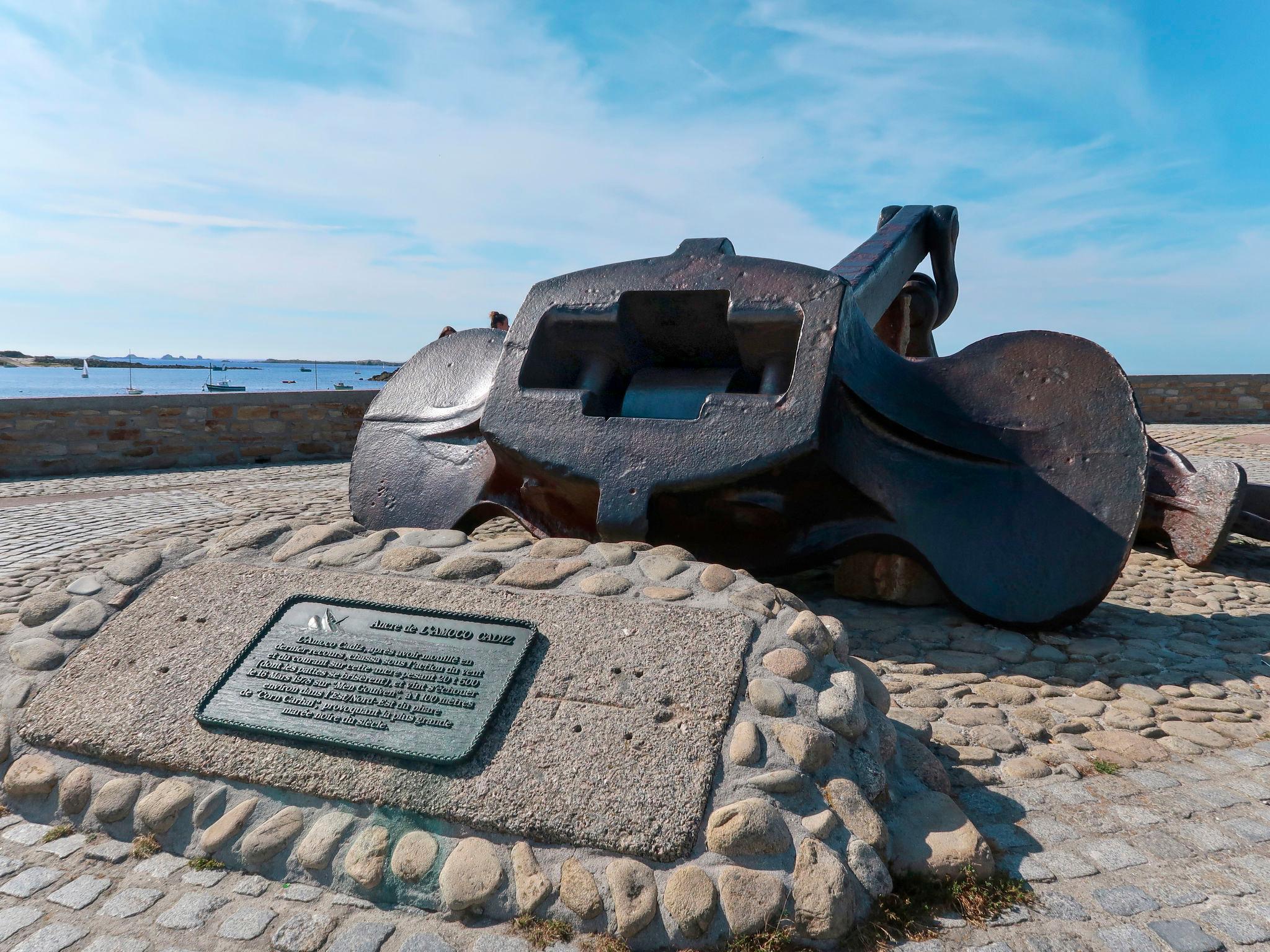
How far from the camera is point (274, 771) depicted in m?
2.04

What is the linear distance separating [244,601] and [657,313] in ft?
6.23

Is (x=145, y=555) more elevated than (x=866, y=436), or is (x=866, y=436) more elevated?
(x=866, y=436)

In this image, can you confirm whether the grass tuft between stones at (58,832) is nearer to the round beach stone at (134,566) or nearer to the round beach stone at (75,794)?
the round beach stone at (75,794)

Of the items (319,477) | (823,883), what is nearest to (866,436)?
(823,883)

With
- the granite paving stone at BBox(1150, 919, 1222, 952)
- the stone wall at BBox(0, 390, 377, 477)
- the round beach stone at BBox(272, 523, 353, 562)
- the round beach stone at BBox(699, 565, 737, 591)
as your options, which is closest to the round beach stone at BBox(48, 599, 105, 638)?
the round beach stone at BBox(272, 523, 353, 562)

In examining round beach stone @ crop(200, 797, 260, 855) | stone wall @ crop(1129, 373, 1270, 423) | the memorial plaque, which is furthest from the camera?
stone wall @ crop(1129, 373, 1270, 423)

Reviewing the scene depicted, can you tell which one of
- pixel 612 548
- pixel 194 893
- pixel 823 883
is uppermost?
pixel 612 548

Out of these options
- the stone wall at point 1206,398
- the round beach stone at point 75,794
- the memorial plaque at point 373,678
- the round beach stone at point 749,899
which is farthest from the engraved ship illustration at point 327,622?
the stone wall at point 1206,398

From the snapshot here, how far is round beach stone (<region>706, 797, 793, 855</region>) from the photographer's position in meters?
1.76

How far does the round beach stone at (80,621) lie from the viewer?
99.4 inches

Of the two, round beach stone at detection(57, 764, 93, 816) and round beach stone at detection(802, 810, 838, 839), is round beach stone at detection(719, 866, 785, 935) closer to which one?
round beach stone at detection(802, 810, 838, 839)

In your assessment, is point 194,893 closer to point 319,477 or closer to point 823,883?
point 823,883

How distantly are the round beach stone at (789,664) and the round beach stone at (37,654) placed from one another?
73.3 inches

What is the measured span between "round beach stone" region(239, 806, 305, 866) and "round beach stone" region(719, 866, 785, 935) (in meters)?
0.90
